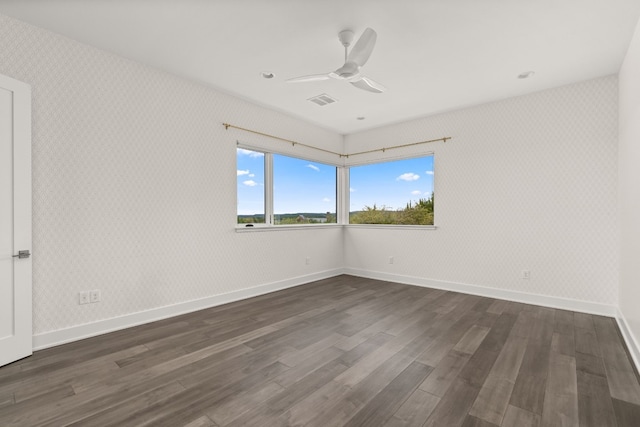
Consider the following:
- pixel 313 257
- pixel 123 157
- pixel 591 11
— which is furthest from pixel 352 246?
pixel 591 11

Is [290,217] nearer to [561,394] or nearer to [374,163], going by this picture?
[374,163]

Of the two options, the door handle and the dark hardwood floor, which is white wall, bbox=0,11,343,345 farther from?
the dark hardwood floor

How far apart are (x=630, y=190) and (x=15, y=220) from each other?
16.1 feet

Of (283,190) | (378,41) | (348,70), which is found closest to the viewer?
(348,70)

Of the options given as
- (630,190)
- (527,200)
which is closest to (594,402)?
(630,190)

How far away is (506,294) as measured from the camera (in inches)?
157

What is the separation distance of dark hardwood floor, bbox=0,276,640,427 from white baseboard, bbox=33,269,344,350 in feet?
0.36

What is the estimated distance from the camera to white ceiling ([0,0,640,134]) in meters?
2.24

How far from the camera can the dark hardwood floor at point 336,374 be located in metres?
1.69

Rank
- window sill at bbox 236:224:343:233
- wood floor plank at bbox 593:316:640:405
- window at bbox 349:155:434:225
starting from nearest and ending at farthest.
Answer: wood floor plank at bbox 593:316:640:405 → window sill at bbox 236:224:343:233 → window at bbox 349:155:434:225

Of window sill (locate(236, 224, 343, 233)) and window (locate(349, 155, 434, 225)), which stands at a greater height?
window (locate(349, 155, 434, 225))

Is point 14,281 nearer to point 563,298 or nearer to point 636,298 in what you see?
point 636,298

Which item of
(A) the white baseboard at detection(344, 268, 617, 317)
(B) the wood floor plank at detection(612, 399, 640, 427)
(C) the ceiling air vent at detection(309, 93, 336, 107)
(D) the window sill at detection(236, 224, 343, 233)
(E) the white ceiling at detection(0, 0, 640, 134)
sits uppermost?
(E) the white ceiling at detection(0, 0, 640, 134)

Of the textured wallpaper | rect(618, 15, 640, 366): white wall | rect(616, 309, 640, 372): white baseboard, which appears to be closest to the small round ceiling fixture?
the textured wallpaper
